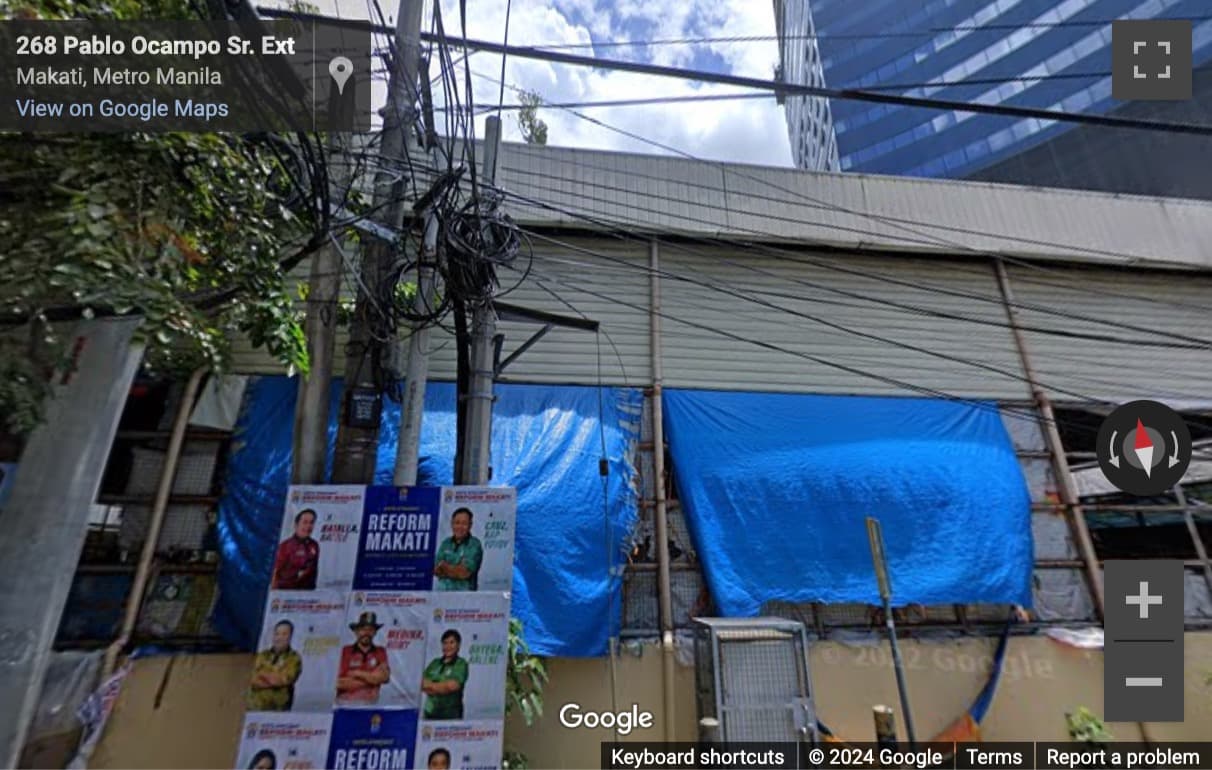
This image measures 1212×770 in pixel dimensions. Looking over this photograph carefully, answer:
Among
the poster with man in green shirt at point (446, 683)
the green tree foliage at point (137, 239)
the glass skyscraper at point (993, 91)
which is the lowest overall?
the poster with man in green shirt at point (446, 683)

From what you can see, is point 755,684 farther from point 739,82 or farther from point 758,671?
point 739,82

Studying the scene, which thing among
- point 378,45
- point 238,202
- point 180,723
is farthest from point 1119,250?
point 180,723

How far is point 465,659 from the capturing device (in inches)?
134

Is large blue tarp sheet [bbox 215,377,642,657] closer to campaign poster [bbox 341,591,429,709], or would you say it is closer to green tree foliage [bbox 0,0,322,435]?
campaign poster [bbox 341,591,429,709]

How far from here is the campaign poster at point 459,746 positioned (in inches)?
130

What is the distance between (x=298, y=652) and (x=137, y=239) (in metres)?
2.60

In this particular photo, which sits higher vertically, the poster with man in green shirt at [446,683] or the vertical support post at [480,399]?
the vertical support post at [480,399]

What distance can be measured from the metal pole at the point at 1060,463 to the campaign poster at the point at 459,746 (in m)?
6.61

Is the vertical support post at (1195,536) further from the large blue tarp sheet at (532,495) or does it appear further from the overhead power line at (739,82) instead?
the large blue tarp sheet at (532,495)

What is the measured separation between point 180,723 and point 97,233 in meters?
4.46

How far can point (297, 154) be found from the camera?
3.52m

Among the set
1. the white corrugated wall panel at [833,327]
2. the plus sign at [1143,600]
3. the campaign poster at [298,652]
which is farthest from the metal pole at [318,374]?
the plus sign at [1143,600]

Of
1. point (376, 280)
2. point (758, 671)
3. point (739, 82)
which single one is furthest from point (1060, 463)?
point (376, 280)

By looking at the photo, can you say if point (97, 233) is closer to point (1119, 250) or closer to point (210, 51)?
point (210, 51)
